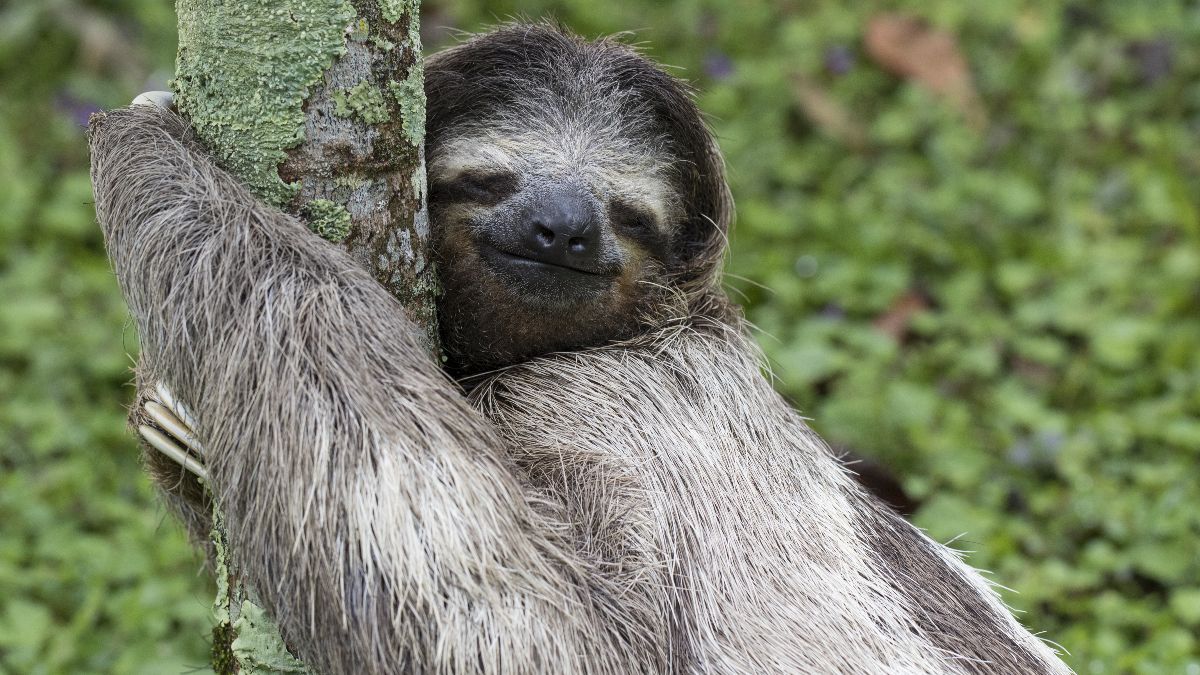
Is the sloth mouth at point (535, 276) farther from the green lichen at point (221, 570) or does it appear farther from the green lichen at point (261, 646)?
the green lichen at point (261, 646)

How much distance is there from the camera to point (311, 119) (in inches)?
134

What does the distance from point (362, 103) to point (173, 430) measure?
1.21 meters

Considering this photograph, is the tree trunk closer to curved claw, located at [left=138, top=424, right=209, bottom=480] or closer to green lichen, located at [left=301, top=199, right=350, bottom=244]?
green lichen, located at [left=301, top=199, right=350, bottom=244]

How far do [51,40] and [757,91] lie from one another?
612 cm

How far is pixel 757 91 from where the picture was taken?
33.5 ft

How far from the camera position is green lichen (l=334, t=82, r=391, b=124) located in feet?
11.2

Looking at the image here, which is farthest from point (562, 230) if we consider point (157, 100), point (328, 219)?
point (157, 100)

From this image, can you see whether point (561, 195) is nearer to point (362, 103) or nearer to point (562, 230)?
point (562, 230)

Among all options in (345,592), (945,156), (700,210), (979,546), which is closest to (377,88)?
(345,592)

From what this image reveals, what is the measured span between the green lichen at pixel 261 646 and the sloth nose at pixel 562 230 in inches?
59.0

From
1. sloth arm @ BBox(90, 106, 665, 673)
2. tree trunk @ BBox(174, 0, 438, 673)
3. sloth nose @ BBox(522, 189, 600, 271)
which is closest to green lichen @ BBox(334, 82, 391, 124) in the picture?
tree trunk @ BBox(174, 0, 438, 673)

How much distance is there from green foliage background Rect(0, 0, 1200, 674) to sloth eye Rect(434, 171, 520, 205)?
1.43 metres

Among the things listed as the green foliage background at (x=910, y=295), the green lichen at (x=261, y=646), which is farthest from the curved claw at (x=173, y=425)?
the green foliage background at (x=910, y=295)

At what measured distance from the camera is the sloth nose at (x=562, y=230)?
13.1 feet
